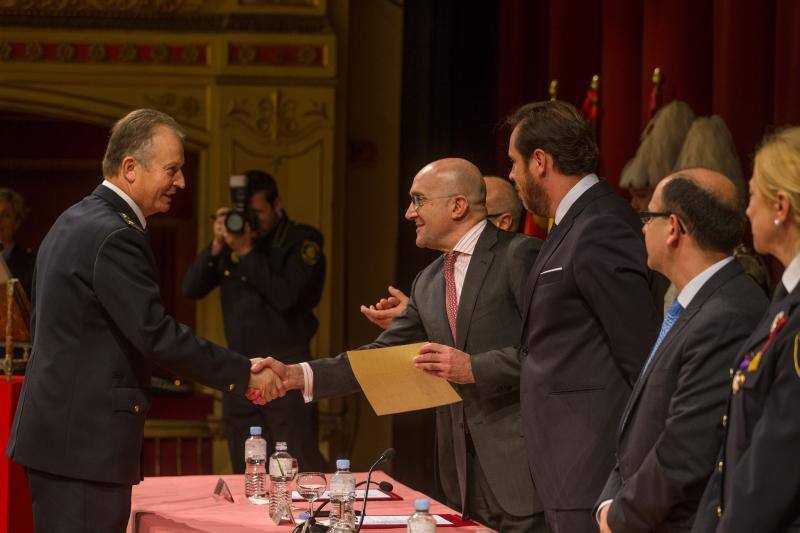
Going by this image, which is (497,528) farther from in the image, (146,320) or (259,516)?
(146,320)

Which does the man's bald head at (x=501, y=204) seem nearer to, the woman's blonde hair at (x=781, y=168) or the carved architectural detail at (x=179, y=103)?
the woman's blonde hair at (x=781, y=168)

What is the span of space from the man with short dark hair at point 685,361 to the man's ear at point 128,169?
4.02 ft

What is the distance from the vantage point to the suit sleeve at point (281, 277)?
4809mm

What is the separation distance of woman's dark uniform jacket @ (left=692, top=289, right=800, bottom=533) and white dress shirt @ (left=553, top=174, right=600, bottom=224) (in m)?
0.87

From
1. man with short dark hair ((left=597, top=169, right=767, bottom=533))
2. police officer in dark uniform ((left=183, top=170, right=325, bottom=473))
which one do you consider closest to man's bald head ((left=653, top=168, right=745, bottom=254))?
man with short dark hair ((left=597, top=169, right=767, bottom=533))

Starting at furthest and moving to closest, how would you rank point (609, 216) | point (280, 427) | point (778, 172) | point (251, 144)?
point (251, 144), point (280, 427), point (609, 216), point (778, 172)

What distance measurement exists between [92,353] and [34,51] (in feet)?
13.1

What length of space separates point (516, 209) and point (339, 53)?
2.90 m

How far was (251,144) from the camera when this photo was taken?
6141mm

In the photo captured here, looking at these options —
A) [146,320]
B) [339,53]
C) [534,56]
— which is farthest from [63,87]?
[146,320]

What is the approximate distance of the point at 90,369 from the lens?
254 cm

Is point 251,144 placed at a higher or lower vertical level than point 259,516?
higher

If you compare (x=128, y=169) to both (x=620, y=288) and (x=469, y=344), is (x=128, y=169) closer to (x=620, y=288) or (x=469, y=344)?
(x=469, y=344)

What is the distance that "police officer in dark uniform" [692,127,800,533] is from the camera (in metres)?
1.65
